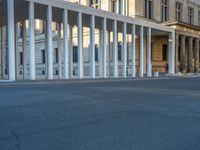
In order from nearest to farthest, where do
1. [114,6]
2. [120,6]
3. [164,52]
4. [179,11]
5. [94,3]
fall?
[120,6] < [114,6] < [164,52] < [94,3] < [179,11]

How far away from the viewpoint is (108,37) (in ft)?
95.5

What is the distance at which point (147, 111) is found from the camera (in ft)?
21.7

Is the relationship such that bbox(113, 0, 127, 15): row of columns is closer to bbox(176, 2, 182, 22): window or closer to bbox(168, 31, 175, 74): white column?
bbox(168, 31, 175, 74): white column

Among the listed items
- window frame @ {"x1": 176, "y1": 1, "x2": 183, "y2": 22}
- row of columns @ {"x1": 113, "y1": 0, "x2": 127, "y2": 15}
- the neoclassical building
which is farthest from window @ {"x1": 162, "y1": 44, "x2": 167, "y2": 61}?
row of columns @ {"x1": 113, "y1": 0, "x2": 127, "y2": 15}

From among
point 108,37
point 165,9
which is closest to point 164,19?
point 165,9

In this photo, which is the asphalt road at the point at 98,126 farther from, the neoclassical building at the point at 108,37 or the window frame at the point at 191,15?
the window frame at the point at 191,15

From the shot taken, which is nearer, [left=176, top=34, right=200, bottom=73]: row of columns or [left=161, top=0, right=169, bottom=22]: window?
[left=176, top=34, right=200, bottom=73]: row of columns

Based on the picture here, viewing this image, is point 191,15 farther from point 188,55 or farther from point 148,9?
point 148,9

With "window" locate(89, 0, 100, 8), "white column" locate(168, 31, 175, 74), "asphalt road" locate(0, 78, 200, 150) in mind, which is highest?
"window" locate(89, 0, 100, 8)

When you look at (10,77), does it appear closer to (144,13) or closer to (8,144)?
(8,144)

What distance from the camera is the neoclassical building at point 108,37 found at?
20.7m

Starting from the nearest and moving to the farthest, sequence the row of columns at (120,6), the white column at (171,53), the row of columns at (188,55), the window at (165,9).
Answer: the white column at (171,53) < the row of columns at (188,55) < the row of columns at (120,6) < the window at (165,9)

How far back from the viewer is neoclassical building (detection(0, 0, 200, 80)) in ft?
67.8

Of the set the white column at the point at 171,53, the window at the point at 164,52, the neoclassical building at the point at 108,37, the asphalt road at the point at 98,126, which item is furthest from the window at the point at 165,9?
the asphalt road at the point at 98,126
